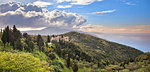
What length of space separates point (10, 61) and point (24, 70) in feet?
14.2

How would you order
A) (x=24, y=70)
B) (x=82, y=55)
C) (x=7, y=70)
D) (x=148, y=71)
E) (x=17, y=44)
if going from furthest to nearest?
(x=82, y=55) < (x=17, y=44) < (x=148, y=71) < (x=24, y=70) < (x=7, y=70)

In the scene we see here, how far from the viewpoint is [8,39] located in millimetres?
65125

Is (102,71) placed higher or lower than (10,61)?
lower

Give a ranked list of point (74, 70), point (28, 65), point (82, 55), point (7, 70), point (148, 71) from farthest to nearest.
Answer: point (82, 55) → point (74, 70) → point (148, 71) → point (28, 65) → point (7, 70)

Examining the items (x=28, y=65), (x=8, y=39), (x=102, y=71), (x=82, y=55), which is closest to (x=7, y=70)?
(x=28, y=65)

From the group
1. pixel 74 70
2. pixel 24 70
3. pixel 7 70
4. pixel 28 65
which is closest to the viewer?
pixel 7 70

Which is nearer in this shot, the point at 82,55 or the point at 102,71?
the point at 102,71

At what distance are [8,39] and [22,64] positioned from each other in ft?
143

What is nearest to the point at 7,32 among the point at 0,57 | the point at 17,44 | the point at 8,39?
the point at 8,39

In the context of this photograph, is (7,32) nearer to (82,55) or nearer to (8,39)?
(8,39)

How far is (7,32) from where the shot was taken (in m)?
66.5

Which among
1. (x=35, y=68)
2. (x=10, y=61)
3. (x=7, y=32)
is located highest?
(x=7, y=32)

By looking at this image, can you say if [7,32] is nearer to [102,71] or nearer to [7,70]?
[7,70]

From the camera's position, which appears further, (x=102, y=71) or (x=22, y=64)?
(x=102, y=71)
